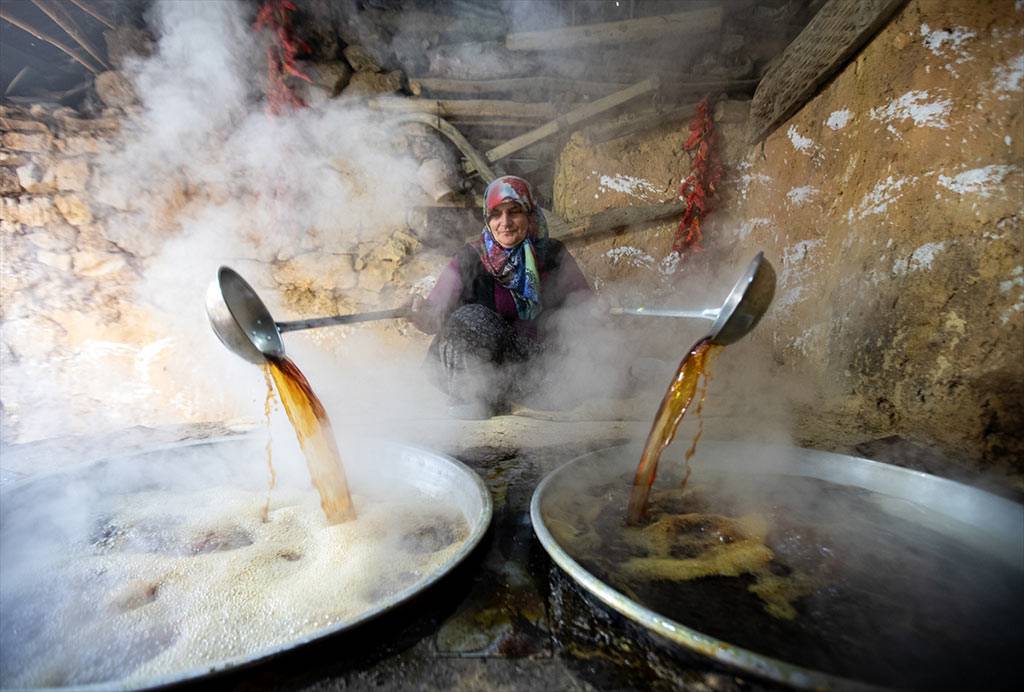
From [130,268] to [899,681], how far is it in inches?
212

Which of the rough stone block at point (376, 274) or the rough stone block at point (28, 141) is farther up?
the rough stone block at point (28, 141)

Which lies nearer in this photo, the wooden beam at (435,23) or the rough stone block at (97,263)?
the rough stone block at (97,263)

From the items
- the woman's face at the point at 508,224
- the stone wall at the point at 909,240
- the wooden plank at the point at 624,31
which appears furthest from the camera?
the wooden plank at the point at 624,31

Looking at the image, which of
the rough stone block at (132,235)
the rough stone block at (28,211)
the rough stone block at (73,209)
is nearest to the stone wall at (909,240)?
the rough stone block at (132,235)

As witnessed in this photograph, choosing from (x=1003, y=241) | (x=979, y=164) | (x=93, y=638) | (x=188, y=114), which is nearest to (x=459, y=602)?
(x=93, y=638)

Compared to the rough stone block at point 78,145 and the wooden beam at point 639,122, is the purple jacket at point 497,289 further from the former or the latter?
the rough stone block at point 78,145

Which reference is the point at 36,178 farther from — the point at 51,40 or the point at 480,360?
the point at 480,360

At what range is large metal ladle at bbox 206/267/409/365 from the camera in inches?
63.2

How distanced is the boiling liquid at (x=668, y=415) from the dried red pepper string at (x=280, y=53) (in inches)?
173

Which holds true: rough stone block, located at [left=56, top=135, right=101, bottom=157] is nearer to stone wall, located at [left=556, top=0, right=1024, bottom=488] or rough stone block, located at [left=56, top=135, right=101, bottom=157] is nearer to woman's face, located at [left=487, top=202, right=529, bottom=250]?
woman's face, located at [left=487, top=202, right=529, bottom=250]

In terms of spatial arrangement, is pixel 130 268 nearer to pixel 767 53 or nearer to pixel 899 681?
pixel 899 681

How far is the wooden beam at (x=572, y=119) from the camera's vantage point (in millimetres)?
4449

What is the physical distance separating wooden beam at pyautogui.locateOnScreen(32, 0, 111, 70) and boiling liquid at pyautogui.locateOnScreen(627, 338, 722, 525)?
502 centimetres

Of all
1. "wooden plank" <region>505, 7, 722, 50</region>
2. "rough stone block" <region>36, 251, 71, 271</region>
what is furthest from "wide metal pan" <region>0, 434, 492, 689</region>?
"wooden plank" <region>505, 7, 722, 50</region>
